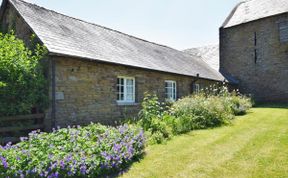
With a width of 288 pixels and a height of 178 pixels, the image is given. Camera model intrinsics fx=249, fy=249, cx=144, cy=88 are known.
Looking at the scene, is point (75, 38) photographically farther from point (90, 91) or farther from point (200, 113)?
point (200, 113)

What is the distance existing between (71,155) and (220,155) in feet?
12.1

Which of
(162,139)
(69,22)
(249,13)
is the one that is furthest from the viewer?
(249,13)

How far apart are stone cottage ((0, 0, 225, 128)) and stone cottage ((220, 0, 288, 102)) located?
34.6 feet

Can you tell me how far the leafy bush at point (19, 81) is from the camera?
23.6 ft

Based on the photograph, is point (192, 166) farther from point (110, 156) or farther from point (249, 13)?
point (249, 13)

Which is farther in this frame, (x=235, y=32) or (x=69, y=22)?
(x=235, y=32)

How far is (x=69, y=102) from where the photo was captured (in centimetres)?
855

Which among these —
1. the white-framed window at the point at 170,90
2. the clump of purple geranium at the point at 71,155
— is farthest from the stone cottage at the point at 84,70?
the clump of purple geranium at the point at 71,155

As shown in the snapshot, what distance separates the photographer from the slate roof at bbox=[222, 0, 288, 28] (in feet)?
65.4

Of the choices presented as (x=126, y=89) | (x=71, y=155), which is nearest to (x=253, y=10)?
(x=126, y=89)

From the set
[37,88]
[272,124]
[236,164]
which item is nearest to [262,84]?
[272,124]

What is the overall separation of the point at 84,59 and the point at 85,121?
2.24m

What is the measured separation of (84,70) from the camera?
9109mm

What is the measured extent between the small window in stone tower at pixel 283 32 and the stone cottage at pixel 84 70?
11.1 meters
